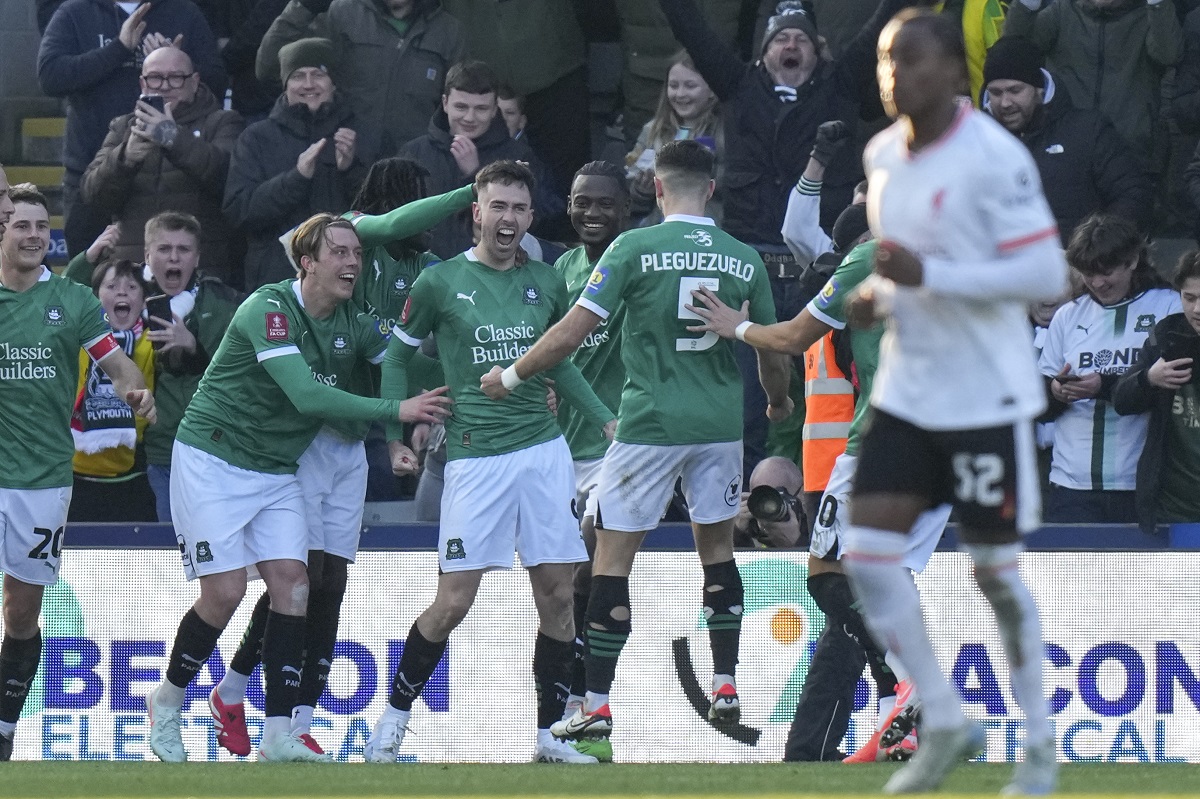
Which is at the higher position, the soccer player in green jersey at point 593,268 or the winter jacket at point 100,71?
the winter jacket at point 100,71

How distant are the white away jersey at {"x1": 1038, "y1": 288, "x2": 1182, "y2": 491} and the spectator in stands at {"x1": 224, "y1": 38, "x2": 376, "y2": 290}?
4.39 m

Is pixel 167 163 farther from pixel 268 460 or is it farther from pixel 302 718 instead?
pixel 302 718

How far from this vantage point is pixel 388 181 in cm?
902

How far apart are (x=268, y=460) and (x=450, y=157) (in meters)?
3.44

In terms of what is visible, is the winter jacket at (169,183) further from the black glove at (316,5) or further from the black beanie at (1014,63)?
the black beanie at (1014,63)

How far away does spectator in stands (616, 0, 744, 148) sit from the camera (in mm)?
12133

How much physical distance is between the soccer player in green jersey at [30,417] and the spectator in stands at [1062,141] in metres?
4.89

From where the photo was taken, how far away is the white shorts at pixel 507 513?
315 inches

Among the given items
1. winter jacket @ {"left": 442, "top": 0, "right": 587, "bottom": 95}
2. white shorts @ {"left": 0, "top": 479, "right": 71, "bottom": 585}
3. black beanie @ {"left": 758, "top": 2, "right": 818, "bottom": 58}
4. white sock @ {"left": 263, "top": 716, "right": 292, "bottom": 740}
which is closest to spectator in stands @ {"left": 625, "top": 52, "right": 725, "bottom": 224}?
black beanie @ {"left": 758, "top": 2, "right": 818, "bottom": 58}

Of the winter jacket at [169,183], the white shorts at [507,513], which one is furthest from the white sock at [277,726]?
the winter jacket at [169,183]

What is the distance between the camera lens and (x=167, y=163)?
11.9m

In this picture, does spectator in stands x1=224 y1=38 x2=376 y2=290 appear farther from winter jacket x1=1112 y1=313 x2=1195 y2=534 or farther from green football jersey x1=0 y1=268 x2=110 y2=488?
winter jacket x1=1112 y1=313 x2=1195 y2=534

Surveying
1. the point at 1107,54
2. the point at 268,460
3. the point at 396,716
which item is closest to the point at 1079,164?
the point at 1107,54

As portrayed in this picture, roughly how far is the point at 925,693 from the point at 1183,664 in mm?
4303
